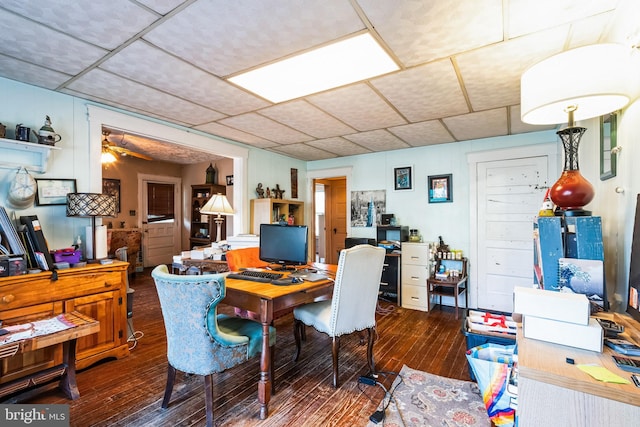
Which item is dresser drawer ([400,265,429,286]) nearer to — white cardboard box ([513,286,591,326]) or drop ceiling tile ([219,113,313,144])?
drop ceiling tile ([219,113,313,144])

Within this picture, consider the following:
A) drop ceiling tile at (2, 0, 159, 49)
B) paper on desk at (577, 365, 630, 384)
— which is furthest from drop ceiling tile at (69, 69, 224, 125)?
paper on desk at (577, 365, 630, 384)

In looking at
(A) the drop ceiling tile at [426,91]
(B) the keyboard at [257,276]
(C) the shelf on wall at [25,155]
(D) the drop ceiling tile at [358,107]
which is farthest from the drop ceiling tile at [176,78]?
(B) the keyboard at [257,276]

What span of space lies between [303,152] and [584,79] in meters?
3.91

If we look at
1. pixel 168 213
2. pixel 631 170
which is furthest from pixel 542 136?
pixel 168 213

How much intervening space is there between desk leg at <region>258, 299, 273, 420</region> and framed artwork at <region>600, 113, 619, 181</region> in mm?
2067

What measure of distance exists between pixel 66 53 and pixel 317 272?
237 cm

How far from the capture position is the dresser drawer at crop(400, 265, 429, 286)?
3998mm

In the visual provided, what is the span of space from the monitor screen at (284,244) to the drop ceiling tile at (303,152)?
2.02 meters

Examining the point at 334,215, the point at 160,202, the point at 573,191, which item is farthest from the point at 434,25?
the point at 160,202

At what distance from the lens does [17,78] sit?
2.29 metres

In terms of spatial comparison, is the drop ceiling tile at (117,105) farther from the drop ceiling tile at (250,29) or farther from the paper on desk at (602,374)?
the paper on desk at (602,374)

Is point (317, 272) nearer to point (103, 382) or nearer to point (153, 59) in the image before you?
point (103, 382)

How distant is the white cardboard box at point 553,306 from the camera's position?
1.05m

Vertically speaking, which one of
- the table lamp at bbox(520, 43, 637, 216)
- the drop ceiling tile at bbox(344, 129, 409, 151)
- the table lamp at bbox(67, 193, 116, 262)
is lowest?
the table lamp at bbox(67, 193, 116, 262)
